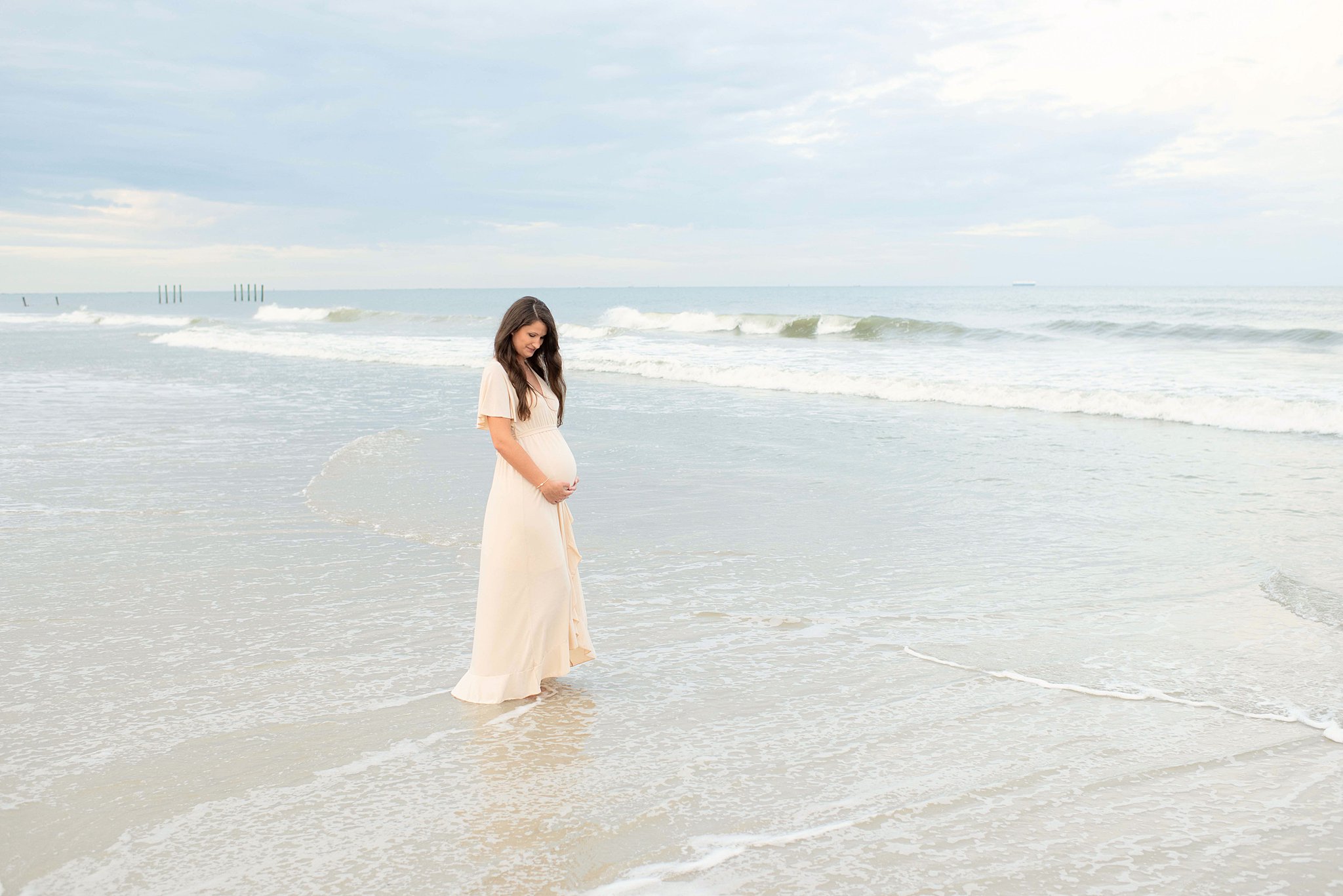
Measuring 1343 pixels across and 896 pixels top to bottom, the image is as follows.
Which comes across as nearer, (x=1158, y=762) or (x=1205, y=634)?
(x=1158, y=762)

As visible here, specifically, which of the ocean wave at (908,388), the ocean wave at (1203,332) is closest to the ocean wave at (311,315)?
the ocean wave at (908,388)

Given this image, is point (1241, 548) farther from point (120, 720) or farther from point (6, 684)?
point (6, 684)

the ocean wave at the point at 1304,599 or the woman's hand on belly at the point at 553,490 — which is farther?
the ocean wave at the point at 1304,599

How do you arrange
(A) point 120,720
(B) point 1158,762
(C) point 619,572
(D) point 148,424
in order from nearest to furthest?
(B) point 1158,762
(A) point 120,720
(C) point 619,572
(D) point 148,424

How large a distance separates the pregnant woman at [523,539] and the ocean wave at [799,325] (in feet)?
107

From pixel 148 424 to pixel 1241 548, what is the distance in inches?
501

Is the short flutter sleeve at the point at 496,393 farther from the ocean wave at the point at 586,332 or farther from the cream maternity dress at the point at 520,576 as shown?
the ocean wave at the point at 586,332

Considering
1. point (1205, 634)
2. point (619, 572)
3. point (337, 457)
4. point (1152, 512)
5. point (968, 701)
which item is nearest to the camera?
point (968, 701)

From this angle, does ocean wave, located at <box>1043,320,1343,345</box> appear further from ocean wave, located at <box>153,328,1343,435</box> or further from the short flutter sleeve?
the short flutter sleeve

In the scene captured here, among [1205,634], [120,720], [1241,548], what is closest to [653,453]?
[1241,548]

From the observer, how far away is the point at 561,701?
4156mm

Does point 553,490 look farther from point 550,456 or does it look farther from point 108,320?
point 108,320

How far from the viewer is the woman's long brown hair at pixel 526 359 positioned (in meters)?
3.95

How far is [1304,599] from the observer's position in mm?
5609
